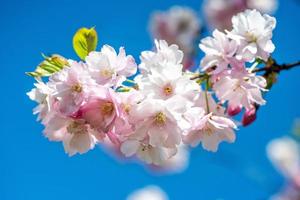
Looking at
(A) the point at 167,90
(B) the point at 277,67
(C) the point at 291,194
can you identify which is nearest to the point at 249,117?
(B) the point at 277,67

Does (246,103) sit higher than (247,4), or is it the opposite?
(247,4)

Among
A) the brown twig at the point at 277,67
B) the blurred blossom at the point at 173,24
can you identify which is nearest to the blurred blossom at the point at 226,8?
the blurred blossom at the point at 173,24

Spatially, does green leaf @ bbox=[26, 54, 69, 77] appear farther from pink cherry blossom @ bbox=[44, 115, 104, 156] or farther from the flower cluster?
pink cherry blossom @ bbox=[44, 115, 104, 156]

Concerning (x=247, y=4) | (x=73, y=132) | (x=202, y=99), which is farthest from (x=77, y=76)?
(x=247, y=4)

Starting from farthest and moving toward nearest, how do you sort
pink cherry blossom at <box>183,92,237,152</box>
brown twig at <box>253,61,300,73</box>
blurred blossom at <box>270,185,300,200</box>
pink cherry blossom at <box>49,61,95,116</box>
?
blurred blossom at <box>270,185,300,200</box> → brown twig at <box>253,61,300,73</box> → pink cherry blossom at <box>183,92,237,152</box> → pink cherry blossom at <box>49,61,95,116</box>

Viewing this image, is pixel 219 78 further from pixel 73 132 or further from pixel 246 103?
pixel 73 132

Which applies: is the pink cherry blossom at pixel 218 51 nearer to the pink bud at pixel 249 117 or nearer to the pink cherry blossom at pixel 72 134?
the pink bud at pixel 249 117

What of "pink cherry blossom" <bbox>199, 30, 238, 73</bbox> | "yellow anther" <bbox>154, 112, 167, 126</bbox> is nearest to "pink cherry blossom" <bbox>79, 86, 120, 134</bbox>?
"yellow anther" <bbox>154, 112, 167, 126</bbox>

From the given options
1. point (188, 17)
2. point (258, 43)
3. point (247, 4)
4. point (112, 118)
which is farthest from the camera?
point (188, 17)
